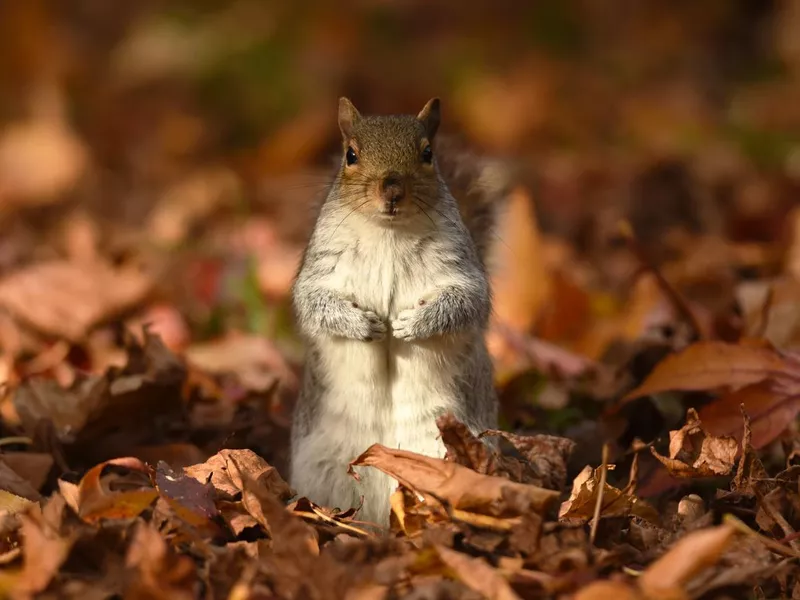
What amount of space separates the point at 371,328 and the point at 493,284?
142 centimetres

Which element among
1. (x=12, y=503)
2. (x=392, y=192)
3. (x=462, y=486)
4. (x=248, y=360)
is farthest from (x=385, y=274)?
(x=248, y=360)

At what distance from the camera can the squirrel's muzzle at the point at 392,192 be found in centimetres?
344

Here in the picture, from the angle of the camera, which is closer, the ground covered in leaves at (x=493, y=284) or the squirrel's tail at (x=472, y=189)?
the ground covered in leaves at (x=493, y=284)

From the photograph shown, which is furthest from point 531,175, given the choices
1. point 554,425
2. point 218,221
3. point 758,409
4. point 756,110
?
point 758,409

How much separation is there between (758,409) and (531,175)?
4.60 meters

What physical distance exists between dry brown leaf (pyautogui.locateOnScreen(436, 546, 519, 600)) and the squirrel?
84 centimetres

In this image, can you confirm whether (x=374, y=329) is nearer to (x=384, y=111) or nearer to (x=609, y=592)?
(x=609, y=592)

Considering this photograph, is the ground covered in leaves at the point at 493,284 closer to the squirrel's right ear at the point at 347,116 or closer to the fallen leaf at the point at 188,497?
the fallen leaf at the point at 188,497

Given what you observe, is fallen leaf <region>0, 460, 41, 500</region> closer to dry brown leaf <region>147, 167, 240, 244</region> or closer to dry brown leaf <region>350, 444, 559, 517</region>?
dry brown leaf <region>350, 444, 559, 517</region>

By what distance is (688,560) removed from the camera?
2.55m

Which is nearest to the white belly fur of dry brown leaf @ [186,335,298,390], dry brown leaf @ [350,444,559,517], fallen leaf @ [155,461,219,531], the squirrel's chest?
the squirrel's chest

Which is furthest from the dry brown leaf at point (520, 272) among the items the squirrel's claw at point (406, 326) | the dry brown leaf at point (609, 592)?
the dry brown leaf at point (609, 592)

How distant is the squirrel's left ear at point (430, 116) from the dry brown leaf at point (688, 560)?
5.76ft

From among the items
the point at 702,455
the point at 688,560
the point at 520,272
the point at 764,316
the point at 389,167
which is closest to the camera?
the point at 688,560
